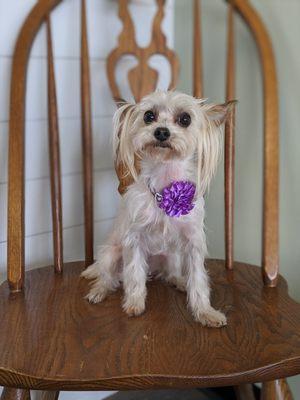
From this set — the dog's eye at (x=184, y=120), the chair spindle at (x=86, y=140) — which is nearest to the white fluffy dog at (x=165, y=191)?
the dog's eye at (x=184, y=120)

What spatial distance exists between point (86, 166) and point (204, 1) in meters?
0.49

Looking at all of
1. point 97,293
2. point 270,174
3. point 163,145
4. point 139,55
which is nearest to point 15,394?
point 97,293

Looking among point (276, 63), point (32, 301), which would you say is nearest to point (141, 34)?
point (276, 63)

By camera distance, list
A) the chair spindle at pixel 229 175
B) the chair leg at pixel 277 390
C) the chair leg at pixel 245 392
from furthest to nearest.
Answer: the chair leg at pixel 245 392 → the chair spindle at pixel 229 175 → the chair leg at pixel 277 390

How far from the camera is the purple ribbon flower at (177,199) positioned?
33.4 inches

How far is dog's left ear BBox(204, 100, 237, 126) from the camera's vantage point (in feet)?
2.72

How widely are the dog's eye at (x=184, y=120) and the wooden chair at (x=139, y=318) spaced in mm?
188

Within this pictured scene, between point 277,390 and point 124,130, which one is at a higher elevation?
point 124,130

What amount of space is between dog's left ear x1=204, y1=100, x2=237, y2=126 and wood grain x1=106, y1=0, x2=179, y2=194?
327 millimetres

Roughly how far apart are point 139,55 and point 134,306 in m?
0.57

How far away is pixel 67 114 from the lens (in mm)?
1168

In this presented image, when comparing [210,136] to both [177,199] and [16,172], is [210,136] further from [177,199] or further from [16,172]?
[16,172]

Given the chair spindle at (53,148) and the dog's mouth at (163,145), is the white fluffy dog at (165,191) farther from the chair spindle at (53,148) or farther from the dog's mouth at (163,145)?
the chair spindle at (53,148)

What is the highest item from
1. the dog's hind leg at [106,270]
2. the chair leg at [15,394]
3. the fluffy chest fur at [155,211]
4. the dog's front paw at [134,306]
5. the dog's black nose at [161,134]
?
the dog's black nose at [161,134]
